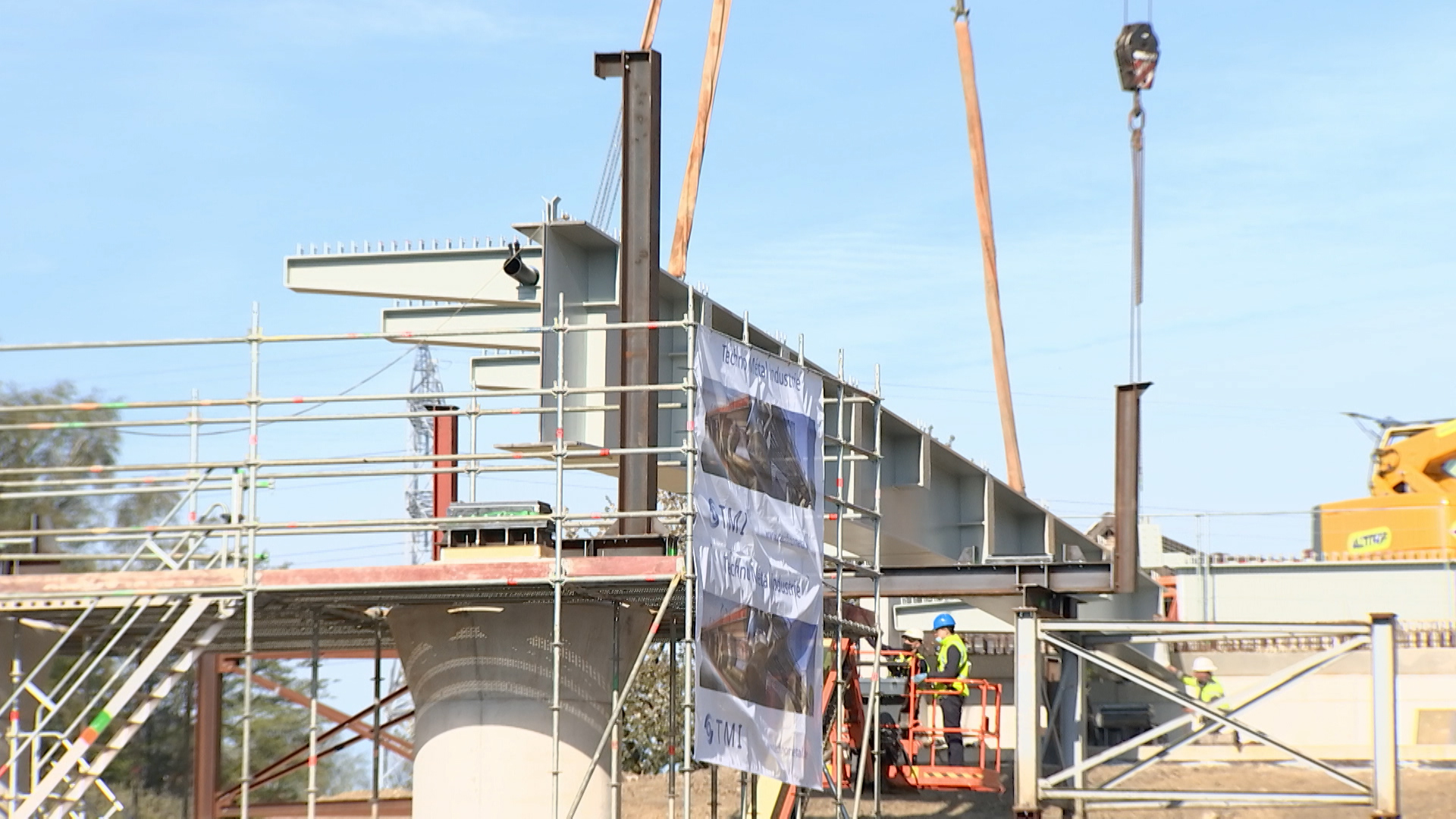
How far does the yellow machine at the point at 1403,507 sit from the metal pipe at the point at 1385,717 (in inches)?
724

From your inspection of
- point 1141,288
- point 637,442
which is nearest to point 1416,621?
point 1141,288

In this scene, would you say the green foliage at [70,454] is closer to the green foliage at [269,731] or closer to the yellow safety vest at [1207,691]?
the green foliage at [269,731]

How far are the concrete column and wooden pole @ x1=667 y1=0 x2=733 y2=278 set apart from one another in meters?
9.05

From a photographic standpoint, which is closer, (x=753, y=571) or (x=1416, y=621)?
(x=753, y=571)

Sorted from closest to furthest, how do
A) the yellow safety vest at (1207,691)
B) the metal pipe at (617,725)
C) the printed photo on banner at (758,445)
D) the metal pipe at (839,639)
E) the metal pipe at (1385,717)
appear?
the metal pipe at (1385,717)
the printed photo on banner at (758,445)
the metal pipe at (617,725)
the metal pipe at (839,639)
the yellow safety vest at (1207,691)

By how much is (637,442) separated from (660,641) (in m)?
2.70

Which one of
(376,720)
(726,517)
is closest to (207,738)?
(376,720)

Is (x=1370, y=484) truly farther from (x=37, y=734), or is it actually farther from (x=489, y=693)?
(x=37, y=734)

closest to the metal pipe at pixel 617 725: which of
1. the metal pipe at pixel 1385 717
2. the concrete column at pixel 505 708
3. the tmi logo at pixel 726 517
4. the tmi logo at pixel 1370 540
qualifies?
the concrete column at pixel 505 708

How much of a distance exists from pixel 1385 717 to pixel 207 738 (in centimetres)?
1504

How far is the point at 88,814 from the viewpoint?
112 feet

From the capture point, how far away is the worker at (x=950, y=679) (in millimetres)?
21188

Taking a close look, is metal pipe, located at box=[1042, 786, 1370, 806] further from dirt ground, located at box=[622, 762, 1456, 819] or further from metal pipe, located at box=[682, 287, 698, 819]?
dirt ground, located at box=[622, 762, 1456, 819]

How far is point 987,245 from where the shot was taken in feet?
106
